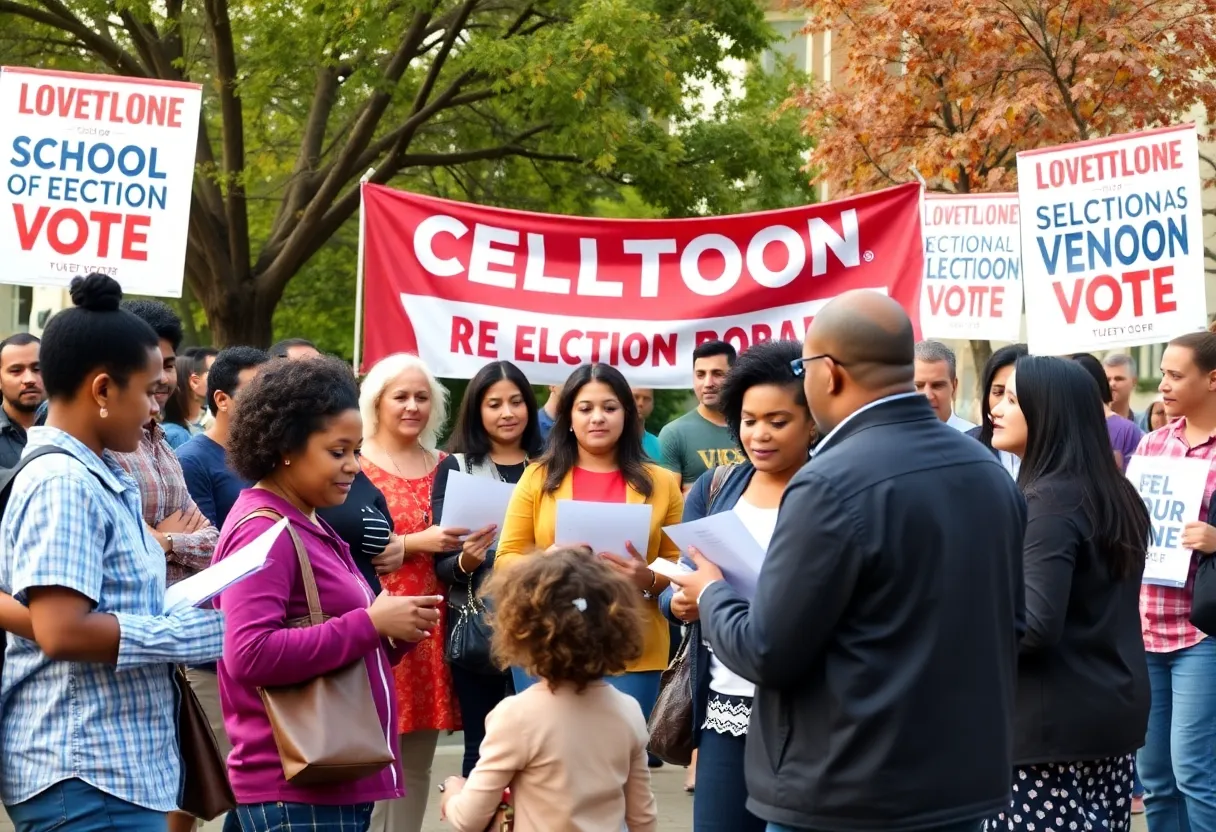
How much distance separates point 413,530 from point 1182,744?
3.08 m

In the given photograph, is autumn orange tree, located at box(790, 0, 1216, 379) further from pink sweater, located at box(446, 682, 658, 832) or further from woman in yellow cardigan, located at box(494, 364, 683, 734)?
pink sweater, located at box(446, 682, 658, 832)

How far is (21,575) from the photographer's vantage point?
3.31 m

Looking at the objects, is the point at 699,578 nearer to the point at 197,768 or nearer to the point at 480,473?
the point at 197,768

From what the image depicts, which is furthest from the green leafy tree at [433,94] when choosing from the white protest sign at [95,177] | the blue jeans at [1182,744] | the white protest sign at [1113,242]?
the blue jeans at [1182,744]

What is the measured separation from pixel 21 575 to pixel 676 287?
484cm

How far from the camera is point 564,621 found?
13.0 feet

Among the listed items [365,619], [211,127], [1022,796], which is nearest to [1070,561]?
[1022,796]

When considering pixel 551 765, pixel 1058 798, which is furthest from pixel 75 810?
pixel 1058 798

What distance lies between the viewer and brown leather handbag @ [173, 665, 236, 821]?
3756 mm

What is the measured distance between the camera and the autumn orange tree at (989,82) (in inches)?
646

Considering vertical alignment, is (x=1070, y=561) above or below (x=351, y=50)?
below

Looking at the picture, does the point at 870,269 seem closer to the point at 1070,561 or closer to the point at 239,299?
the point at 1070,561

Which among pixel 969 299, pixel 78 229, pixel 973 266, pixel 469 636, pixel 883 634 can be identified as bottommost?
pixel 469 636

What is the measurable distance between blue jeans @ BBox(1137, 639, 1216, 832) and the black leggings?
2.50 meters
